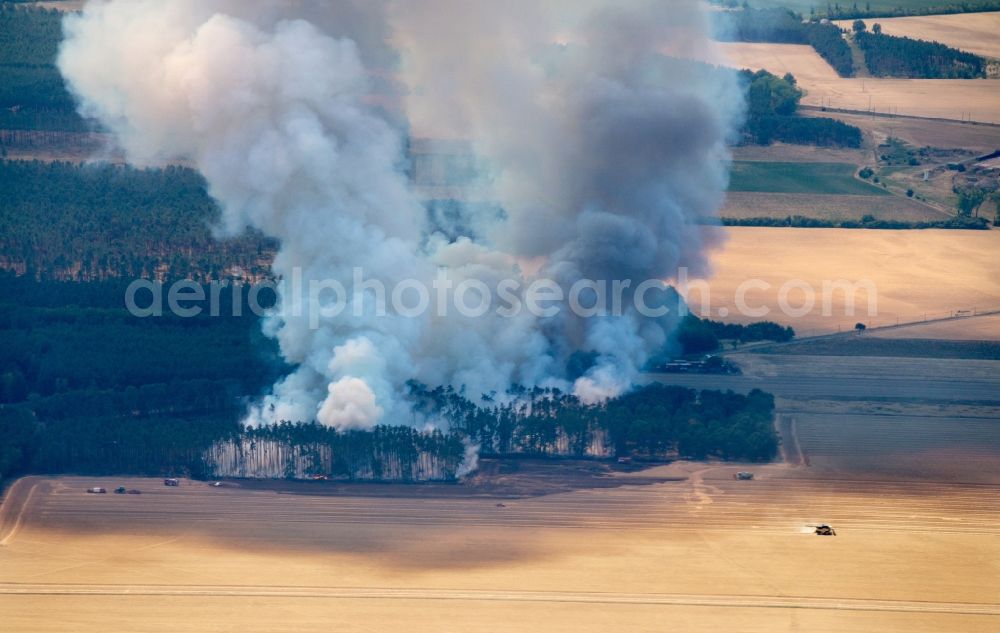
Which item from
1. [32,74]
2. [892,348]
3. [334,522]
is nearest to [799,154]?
[892,348]

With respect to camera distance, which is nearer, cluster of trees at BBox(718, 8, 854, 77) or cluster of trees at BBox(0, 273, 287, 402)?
cluster of trees at BBox(0, 273, 287, 402)

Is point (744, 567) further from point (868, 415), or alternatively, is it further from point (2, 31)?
point (2, 31)

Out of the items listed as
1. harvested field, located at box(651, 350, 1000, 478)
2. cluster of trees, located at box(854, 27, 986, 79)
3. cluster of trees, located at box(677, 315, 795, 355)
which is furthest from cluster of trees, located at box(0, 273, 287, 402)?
cluster of trees, located at box(854, 27, 986, 79)

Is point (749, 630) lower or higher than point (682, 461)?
lower

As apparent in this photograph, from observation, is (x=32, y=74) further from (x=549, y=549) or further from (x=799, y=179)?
(x=549, y=549)

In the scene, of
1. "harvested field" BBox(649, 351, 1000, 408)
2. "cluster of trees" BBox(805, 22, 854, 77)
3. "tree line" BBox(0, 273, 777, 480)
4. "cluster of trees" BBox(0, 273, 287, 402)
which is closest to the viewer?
"tree line" BBox(0, 273, 777, 480)

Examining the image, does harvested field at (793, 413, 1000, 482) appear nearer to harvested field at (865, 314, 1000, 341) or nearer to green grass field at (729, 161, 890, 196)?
harvested field at (865, 314, 1000, 341)

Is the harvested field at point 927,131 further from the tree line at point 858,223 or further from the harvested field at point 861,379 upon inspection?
the harvested field at point 861,379

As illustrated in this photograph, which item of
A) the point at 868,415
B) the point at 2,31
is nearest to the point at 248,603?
the point at 868,415
